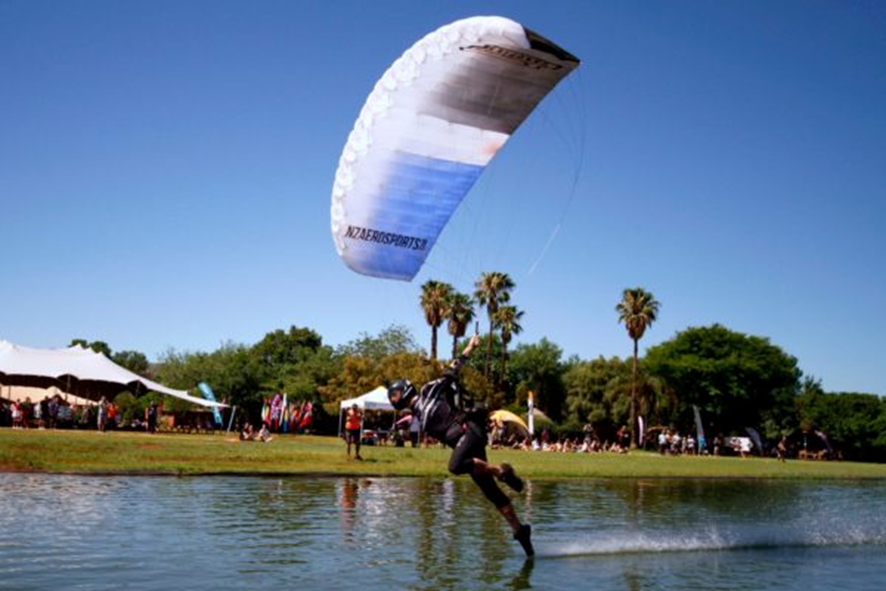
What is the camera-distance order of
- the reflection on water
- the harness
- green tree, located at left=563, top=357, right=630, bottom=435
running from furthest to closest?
green tree, located at left=563, top=357, right=630, bottom=435 → the harness → the reflection on water

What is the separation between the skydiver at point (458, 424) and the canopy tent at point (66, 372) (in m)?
40.6

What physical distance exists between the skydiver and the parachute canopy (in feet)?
12.9

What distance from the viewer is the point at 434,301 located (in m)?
79.9

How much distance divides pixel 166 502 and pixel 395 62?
25.9ft

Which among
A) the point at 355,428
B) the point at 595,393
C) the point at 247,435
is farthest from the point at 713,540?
the point at 595,393

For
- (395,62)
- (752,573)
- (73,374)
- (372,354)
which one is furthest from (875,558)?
(372,354)

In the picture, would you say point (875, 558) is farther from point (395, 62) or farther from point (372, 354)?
point (372, 354)

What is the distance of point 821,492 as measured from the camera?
2648 centimetres

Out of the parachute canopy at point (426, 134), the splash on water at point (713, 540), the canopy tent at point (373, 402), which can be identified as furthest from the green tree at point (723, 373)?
the parachute canopy at point (426, 134)

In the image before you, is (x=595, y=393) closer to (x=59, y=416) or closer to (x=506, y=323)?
(x=506, y=323)

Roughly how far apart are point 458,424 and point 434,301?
68632 mm

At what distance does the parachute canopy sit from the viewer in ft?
47.8

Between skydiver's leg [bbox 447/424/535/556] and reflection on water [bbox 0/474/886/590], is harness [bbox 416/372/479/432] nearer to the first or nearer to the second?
skydiver's leg [bbox 447/424/535/556]

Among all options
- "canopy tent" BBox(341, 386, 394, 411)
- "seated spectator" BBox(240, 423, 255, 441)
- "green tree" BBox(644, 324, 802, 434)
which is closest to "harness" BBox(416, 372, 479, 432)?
"seated spectator" BBox(240, 423, 255, 441)
